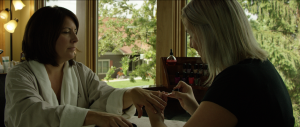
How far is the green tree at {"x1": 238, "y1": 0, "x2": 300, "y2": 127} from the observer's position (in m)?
1.43

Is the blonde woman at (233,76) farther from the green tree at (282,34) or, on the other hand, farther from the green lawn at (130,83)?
the green lawn at (130,83)

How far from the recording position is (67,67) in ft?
3.80

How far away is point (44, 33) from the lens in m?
1.00

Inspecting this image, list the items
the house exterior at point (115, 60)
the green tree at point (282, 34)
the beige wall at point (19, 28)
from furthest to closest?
the beige wall at point (19, 28) < the house exterior at point (115, 60) < the green tree at point (282, 34)

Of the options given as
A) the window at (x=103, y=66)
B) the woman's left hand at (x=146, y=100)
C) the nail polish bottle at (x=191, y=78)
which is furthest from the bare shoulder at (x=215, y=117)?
the window at (x=103, y=66)

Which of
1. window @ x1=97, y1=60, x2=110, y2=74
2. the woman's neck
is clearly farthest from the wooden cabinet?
window @ x1=97, y1=60, x2=110, y2=74

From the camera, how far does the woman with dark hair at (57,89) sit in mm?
781

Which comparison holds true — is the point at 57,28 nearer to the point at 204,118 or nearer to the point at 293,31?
the point at 204,118

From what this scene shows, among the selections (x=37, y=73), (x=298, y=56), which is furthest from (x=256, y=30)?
(x=37, y=73)

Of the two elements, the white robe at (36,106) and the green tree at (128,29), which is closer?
the white robe at (36,106)

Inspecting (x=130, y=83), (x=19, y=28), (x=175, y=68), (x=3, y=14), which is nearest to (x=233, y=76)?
(x=175, y=68)

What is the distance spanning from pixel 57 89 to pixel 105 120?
1.63 feet

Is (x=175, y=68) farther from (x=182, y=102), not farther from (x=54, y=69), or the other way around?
(x=54, y=69)

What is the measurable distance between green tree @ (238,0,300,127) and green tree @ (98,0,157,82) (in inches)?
44.3
